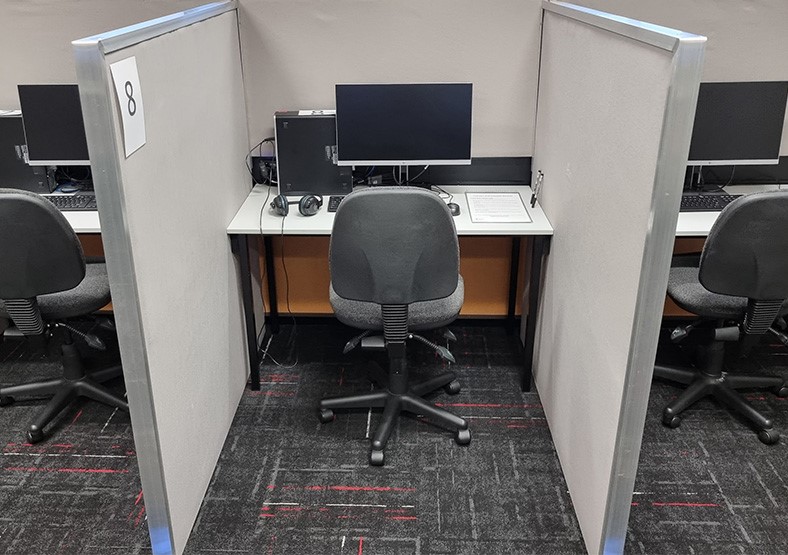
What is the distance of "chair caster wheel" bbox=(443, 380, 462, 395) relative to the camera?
2.47 m

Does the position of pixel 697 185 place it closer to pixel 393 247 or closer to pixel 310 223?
pixel 393 247

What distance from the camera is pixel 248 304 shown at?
2383mm

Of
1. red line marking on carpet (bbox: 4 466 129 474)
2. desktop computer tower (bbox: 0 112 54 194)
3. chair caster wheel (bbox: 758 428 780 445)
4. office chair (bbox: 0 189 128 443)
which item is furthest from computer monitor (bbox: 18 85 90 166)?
chair caster wheel (bbox: 758 428 780 445)

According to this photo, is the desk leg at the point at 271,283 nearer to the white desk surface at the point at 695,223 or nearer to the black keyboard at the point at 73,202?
the black keyboard at the point at 73,202

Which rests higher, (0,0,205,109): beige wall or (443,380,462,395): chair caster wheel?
(0,0,205,109): beige wall

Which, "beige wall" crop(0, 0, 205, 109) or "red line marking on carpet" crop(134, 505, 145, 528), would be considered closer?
"red line marking on carpet" crop(134, 505, 145, 528)

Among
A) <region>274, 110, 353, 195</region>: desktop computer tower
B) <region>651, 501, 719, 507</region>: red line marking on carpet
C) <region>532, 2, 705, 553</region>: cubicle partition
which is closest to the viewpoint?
<region>532, 2, 705, 553</region>: cubicle partition

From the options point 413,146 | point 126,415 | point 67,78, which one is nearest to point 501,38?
point 413,146

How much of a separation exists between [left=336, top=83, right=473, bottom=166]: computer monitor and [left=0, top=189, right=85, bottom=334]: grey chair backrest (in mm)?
941

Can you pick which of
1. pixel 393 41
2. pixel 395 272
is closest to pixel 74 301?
pixel 395 272

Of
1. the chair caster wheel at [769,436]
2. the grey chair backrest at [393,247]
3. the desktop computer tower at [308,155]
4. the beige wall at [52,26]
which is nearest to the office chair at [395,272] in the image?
the grey chair backrest at [393,247]

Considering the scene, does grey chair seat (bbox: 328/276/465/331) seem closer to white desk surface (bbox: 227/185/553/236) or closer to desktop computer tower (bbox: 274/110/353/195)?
white desk surface (bbox: 227/185/553/236)

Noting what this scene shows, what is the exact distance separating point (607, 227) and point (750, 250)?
558mm

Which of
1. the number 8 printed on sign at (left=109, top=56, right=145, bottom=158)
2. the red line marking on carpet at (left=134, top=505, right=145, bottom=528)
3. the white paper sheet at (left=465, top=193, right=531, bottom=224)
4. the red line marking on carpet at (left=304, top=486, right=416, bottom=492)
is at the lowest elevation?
the red line marking on carpet at (left=134, top=505, right=145, bottom=528)
